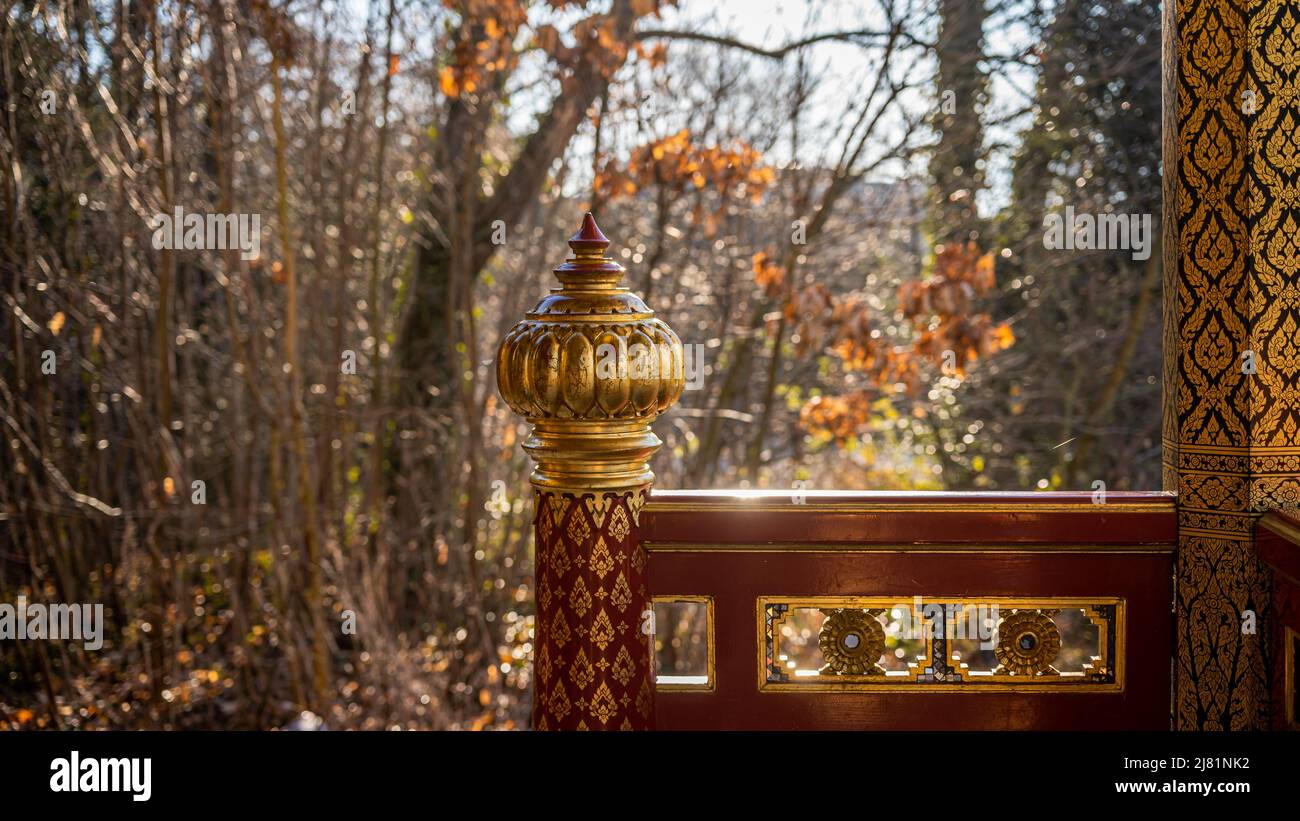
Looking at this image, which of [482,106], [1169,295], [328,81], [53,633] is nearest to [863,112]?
[482,106]

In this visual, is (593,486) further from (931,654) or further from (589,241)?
(931,654)

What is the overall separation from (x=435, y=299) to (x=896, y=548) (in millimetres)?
4430

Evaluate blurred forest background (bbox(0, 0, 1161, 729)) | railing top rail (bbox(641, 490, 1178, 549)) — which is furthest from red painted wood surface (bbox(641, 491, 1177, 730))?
blurred forest background (bbox(0, 0, 1161, 729))

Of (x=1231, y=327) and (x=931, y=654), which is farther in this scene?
(x=931, y=654)

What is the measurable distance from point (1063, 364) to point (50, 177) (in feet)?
17.9

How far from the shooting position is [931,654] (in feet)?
7.86

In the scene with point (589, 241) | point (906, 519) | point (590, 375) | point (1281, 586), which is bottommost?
point (1281, 586)

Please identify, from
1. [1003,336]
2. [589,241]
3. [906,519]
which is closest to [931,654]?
[906,519]

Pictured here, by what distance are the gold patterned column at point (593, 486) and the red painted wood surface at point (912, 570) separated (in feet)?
0.33

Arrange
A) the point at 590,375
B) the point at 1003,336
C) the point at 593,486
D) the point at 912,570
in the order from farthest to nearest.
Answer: the point at 1003,336 < the point at 912,570 < the point at 593,486 < the point at 590,375

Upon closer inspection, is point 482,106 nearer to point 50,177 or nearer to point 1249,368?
point 50,177

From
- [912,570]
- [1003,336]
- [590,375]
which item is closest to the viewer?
[590,375]

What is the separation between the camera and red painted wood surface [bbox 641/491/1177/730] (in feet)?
7.63

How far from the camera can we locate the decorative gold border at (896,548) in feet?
7.66
